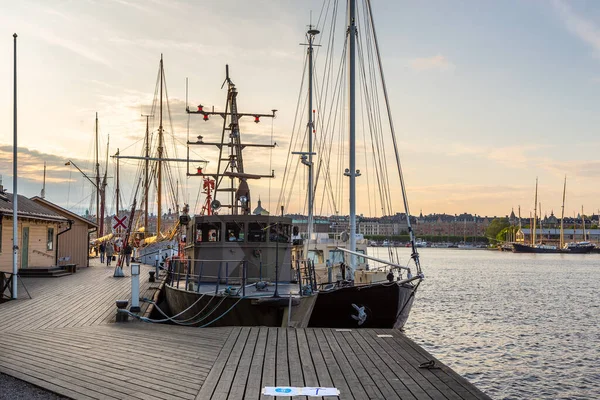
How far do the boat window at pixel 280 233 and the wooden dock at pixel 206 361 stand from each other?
6.65m

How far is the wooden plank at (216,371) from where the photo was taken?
Result: 7848mm

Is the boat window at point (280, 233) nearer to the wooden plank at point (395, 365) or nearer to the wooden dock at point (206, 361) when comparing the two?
the wooden dock at point (206, 361)

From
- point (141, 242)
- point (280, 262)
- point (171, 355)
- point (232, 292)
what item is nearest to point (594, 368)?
point (280, 262)

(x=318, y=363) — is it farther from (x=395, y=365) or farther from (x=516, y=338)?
(x=516, y=338)

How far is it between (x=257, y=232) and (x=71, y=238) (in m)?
20.3

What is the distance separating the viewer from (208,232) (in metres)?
19.9

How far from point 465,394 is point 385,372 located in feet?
4.85

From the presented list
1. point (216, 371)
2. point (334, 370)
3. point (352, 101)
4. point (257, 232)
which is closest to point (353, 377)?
point (334, 370)

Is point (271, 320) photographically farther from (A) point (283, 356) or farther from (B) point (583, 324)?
(B) point (583, 324)

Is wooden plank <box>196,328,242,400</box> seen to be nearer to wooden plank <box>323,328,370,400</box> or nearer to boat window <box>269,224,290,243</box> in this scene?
wooden plank <box>323,328,370,400</box>

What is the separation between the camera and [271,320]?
15.1 metres

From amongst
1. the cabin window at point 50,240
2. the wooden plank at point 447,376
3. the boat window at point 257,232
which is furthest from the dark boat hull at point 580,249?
the wooden plank at point 447,376

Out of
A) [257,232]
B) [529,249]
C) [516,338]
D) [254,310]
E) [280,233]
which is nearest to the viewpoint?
[254,310]

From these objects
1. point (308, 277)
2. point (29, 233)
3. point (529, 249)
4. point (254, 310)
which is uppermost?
point (29, 233)
